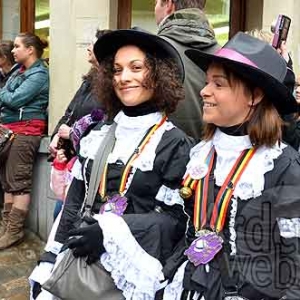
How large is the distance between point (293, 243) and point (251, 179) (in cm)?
26

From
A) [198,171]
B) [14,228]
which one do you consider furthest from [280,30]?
[14,228]

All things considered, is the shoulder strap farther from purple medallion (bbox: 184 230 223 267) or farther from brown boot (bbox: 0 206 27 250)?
brown boot (bbox: 0 206 27 250)

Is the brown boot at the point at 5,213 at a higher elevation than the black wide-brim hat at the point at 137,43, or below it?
below

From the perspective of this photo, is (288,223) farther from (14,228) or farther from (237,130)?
(14,228)

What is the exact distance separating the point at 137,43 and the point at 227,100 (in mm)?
507

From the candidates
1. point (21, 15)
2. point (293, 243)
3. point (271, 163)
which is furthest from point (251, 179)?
point (21, 15)

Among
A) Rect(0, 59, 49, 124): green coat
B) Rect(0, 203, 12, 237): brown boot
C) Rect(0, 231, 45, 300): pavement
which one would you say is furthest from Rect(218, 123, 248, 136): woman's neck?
Rect(0, 203, 12, 237): brown boot

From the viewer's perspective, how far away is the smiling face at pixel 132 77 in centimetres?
230

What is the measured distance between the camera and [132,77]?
229cm

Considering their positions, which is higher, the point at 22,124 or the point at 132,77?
the point at 132,77

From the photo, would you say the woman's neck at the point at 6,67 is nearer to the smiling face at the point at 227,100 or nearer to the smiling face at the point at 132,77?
the smiling face at the point at 132,77

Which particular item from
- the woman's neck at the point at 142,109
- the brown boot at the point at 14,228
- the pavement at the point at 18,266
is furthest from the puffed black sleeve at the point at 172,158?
the brown boot at the point at 14,228

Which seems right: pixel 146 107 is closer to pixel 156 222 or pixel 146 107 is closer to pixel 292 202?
pixel 156 222

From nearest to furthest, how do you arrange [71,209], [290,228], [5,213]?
[290,228] → [71,209] → [5,213]
